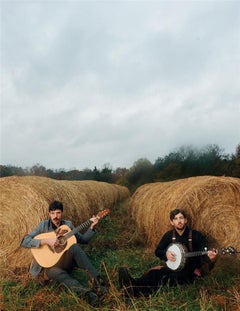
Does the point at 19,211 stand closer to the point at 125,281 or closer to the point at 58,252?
the point at 58,252

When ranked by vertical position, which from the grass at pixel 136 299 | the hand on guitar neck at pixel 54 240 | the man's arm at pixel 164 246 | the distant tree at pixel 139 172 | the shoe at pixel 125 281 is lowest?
the grass at pixel 136 299

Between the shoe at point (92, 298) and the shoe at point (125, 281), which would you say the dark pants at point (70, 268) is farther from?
the shoe at point (125, 281)

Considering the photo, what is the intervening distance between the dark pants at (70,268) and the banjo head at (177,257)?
3.66 feet

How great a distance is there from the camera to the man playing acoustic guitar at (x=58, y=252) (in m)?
5.49

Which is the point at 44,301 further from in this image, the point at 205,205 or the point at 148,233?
the point at 148,233

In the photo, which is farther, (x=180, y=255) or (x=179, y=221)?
(x=179, y=221)

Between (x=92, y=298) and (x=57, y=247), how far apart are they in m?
1.11

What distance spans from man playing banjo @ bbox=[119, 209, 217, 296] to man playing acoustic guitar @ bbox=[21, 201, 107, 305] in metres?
0.45

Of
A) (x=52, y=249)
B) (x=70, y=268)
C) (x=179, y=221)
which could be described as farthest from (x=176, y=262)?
(x=52, y=249)

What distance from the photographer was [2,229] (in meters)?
7.42

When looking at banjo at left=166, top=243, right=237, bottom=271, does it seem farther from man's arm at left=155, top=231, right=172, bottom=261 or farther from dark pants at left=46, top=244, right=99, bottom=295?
dark pants at left=46, top=244, right=99, bottom=295

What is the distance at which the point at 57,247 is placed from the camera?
19.0 ft

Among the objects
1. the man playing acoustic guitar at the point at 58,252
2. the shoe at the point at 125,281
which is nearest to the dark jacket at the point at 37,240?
the man playing acoustic guitar at the point at 58,252

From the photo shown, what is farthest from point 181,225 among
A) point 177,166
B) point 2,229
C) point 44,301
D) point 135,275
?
point 177,166
